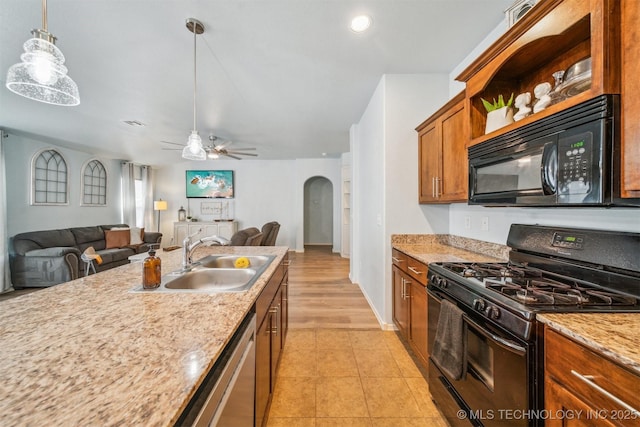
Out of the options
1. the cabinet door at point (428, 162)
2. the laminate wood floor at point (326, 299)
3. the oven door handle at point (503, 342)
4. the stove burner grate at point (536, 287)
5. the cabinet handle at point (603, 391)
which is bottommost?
the laminate wood floor at point (326, 299)

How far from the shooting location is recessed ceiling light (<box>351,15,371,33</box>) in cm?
179

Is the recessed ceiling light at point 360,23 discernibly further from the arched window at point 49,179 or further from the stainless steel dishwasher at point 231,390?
the arched window at point 49,179

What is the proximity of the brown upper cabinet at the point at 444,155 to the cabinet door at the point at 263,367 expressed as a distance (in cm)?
167

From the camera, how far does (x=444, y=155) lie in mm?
2082

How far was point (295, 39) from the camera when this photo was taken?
2014 mm

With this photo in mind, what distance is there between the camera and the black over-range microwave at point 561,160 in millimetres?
912

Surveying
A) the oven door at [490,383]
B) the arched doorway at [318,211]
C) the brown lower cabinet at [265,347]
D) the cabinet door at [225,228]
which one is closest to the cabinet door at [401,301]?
the oven door at [490,383]

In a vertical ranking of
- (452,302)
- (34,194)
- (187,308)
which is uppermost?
(34,194)

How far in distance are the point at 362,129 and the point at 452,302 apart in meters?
2.91

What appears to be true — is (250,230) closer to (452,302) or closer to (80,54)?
(80,54)

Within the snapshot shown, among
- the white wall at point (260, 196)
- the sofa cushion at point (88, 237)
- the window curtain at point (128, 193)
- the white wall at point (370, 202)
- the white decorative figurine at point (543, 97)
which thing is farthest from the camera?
the white wall at point (260, 196)

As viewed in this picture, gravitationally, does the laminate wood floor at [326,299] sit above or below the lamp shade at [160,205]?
below

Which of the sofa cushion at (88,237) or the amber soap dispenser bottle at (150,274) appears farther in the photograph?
the sofa cushion at (88,237)

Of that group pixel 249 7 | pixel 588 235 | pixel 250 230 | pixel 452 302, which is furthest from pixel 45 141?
pixel 588 235
